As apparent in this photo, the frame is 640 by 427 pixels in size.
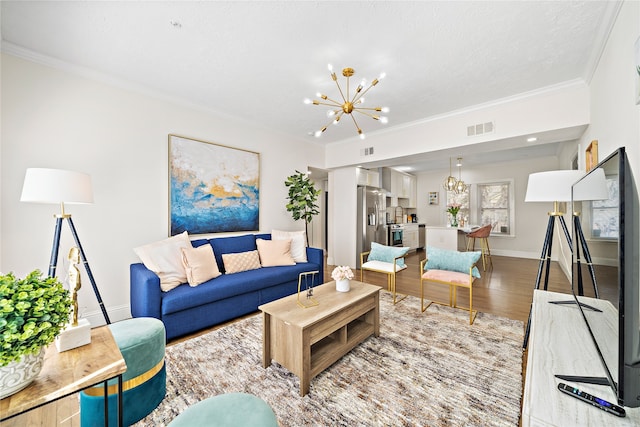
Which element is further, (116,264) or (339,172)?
(339,172)

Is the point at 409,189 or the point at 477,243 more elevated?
the point at 409,189

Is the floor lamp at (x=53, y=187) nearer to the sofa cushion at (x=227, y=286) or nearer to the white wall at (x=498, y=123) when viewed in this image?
the sofa cushion at (x=227, y=286)

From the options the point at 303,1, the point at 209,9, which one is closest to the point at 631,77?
the point at 303,1

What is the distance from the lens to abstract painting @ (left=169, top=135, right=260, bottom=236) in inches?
127

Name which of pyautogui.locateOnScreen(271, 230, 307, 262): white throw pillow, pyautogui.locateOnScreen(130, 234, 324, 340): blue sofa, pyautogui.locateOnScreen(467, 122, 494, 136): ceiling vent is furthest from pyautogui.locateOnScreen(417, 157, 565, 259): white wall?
pyautogui.locateOnScreen(130, 234, 324, 340): blue sofa

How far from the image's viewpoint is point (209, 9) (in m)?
1.82

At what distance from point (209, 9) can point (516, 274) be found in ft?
20.4

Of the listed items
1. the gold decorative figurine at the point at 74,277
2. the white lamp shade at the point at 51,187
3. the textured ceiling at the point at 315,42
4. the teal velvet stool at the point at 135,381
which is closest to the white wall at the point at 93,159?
the textured ceiling at the point at 315,42

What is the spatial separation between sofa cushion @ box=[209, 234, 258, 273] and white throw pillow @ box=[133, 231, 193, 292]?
532 mm

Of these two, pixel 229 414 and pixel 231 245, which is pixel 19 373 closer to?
pixel 229 414

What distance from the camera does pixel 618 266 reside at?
78 cm

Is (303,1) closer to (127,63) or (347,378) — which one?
(127,63)

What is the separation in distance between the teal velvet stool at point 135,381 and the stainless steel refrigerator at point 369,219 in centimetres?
416

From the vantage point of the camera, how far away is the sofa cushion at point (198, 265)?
266 cm
